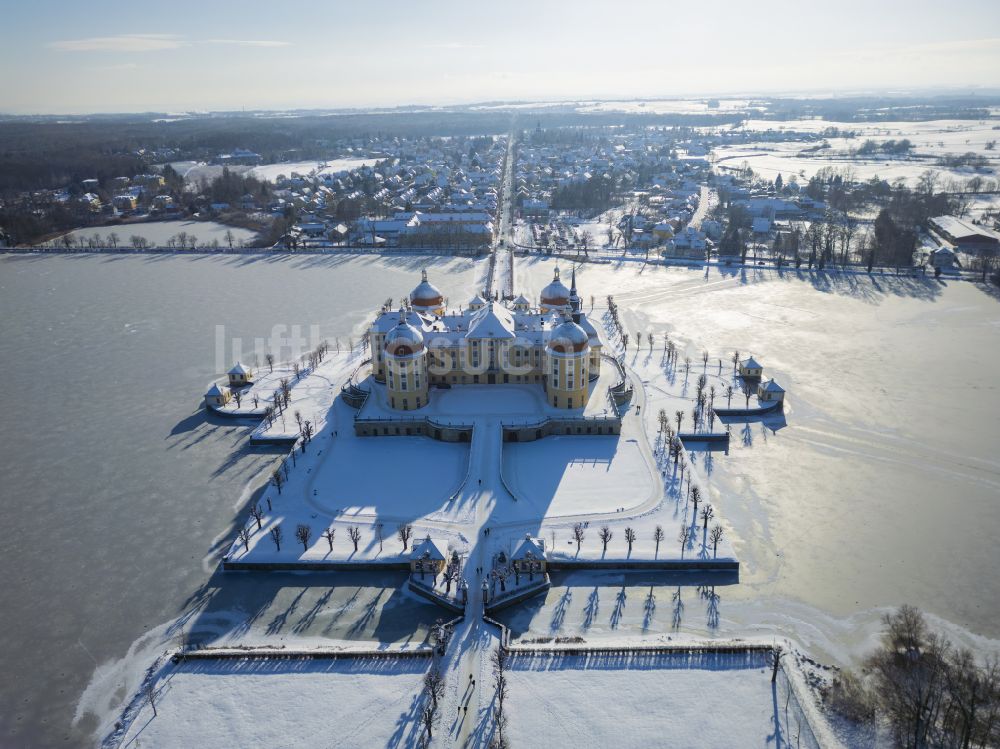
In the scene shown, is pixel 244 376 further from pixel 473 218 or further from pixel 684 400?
pixel 473 218

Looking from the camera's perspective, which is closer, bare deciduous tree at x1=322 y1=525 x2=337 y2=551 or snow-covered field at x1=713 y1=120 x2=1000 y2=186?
bare deciduous tree at x1=322 y1=525 x2=337 y2=551

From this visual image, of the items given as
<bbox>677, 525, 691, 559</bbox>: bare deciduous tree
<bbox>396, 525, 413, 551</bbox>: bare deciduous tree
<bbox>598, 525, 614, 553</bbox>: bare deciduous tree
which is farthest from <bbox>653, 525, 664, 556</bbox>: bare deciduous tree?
<bbox>396, 525, 413, 551</bbox>: bare deciduous tree

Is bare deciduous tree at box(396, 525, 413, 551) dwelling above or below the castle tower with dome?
below

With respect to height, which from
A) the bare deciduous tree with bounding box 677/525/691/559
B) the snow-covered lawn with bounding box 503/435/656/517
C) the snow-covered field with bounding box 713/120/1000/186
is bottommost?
the bare deciduous tree with bounding box 677/525/691/559

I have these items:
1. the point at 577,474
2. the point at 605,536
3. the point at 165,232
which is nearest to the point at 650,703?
the point at 605,536

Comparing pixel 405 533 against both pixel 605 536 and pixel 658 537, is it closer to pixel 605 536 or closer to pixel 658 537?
pixel 605 536

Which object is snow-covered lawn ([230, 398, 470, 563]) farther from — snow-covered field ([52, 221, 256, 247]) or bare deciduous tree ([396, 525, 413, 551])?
snow-covered field ([52, 221, 256, 247])
